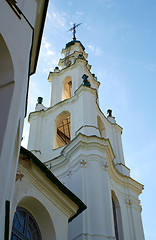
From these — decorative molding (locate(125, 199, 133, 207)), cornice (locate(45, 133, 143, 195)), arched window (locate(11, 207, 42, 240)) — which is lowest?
arched window (locate(11, 207, 42, 240))

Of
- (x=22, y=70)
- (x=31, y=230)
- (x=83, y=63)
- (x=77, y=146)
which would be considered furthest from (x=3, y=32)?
(x=83, y=63)

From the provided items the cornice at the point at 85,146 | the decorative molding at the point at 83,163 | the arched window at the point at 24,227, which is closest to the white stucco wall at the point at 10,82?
the arched window at the point at 24,227

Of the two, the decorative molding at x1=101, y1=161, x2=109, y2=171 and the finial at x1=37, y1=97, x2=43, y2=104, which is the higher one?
the finial at x1=37, y1=97, x2=43, y2=104

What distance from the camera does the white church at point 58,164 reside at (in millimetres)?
5941

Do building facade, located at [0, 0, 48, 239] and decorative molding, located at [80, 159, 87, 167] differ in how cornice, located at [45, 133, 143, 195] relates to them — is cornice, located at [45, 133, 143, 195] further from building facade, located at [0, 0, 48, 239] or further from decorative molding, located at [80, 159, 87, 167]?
building facade, located at [0, 0, 48, 239]

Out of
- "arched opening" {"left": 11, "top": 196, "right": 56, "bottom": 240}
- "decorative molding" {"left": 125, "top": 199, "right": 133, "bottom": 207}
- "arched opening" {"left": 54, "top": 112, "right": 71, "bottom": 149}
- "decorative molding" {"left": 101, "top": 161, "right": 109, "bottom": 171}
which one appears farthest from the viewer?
"arched opening" {"left": 54, "top": 112, "right": 71, "bottom": 149}

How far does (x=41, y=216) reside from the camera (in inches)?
402

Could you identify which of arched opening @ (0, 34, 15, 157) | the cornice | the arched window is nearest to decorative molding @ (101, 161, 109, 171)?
the cornice

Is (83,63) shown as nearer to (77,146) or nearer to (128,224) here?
Result: (77,146)

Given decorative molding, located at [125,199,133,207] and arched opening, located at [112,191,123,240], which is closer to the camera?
arched opening, located at [112,191,123,240]

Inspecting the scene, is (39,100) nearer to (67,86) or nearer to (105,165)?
(67,86)

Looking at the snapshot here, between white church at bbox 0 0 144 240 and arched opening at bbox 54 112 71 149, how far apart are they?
0.07 m

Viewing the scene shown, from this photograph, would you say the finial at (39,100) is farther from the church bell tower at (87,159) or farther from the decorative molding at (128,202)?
the decorative molding at (128,202)

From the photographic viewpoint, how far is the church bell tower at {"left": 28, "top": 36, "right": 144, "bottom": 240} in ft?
45.2
